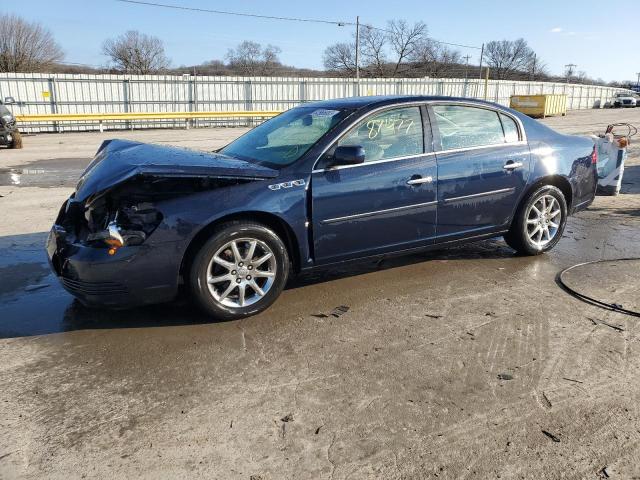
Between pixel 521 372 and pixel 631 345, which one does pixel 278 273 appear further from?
pixel 631 345

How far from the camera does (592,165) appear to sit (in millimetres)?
5840

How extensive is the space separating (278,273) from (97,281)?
4.14 feet

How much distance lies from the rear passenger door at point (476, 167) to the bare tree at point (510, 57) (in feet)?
390

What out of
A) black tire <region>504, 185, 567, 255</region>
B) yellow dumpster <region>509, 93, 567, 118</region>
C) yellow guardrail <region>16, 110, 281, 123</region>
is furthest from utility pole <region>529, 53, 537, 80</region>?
black tire <region>504, 185, 567, 255</region>

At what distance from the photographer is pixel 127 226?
3631mm

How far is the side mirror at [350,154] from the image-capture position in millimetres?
4098

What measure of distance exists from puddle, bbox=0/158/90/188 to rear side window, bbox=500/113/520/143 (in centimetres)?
808

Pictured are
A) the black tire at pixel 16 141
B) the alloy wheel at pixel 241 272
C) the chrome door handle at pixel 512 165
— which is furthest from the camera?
the black tire at pixel 16 141

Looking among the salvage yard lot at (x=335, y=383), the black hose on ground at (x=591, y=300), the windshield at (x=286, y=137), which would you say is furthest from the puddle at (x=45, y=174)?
the black hose on ground at (x=591, y=300)

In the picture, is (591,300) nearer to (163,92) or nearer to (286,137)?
(286,137)

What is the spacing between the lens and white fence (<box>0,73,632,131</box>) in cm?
2620

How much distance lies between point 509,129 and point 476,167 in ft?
2.26

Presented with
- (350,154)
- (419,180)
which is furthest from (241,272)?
(419,180)

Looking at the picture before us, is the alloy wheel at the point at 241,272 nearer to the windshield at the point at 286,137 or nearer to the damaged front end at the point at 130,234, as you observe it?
the damaged front end at the point at 130,234
